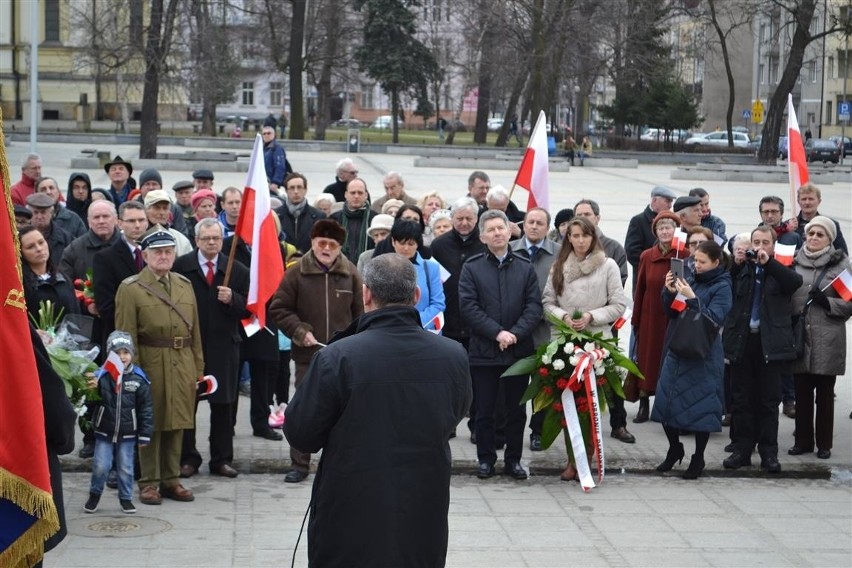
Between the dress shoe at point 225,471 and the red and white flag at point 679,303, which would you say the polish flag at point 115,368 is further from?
the red and white flag at point 679,303

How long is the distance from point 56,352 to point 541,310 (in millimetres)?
3454

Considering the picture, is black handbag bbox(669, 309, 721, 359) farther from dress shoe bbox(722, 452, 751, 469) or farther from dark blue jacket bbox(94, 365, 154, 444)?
dark blue jacket bbox(94, 365, 154, 444)

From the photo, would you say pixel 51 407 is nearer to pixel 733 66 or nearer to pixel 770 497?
pixel 770 497

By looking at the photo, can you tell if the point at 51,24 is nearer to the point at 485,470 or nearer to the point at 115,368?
the point at 485,470

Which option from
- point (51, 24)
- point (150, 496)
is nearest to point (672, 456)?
point (150, 496)

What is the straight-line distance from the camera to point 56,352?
7848 mm

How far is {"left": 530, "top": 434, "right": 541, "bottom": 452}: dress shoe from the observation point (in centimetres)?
1036

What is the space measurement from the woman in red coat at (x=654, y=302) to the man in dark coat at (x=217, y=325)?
131 inches

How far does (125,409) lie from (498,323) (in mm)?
2803

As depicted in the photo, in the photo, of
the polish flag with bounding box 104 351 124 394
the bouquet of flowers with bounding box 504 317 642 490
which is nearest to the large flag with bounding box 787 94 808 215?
the bouquet of flowers with bounding box 504 317 642 490

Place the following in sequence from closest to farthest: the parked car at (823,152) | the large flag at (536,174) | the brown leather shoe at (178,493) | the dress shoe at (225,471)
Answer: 1. the brown leather shoe at (178,493)
2. the dress shoe at (225,471)
3. the large flag at (536,174)
4. the parked car at (823,152)

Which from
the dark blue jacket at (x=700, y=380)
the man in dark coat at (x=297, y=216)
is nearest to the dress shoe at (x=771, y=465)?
the dark blue jacket at (x=700, y=380)

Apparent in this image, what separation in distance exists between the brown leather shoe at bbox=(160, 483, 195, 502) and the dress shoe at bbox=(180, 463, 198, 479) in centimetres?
53

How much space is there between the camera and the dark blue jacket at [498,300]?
372 inches
